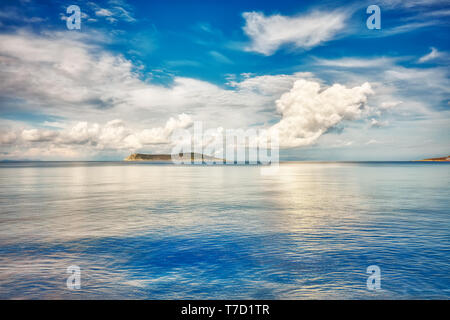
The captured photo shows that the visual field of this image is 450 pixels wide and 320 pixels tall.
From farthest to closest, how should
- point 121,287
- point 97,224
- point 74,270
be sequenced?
1. point 97,224
2. point 74,270
3. point 121,287

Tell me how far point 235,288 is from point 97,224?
553 inches

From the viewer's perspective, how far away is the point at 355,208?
96.4 ft

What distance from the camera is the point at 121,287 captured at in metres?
11.3

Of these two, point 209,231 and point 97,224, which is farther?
point 97,224

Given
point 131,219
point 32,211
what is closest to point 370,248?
point 131,219

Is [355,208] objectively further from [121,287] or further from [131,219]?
[121,287]

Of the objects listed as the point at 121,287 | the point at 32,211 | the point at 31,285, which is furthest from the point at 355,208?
the point at 32,211

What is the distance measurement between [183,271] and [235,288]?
2.58 meters

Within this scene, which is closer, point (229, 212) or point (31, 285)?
point (31, 285)
